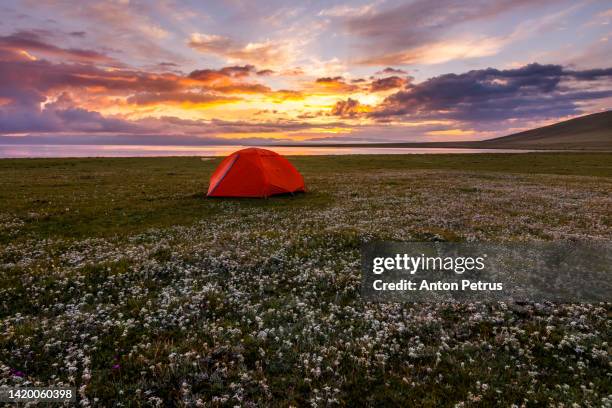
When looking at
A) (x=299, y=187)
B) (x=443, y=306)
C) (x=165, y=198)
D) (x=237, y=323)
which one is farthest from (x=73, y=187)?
(x=443, y=306)

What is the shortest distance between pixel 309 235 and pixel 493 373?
34.6ft

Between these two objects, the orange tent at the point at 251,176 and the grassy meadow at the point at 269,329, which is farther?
the orange tent at the point at 251,176

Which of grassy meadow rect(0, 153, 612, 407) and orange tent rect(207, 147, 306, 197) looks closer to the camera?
grassy meadow rect(0, 153, 612, 407)

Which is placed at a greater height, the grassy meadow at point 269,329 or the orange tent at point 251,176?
the orange tent at point 251,176

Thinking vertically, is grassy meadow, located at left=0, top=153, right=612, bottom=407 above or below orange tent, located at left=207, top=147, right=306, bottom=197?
below

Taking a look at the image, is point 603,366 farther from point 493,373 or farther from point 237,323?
point 237,323

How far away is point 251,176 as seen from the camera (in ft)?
93.6

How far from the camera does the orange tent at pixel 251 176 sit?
2820cm

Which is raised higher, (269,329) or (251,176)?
(251,176)

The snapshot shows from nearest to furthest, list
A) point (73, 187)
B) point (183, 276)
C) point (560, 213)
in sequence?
point (183, 276) < point (560, 213) < point (73, 187)

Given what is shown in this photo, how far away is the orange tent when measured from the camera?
1110 inches

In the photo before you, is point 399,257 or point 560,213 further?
point 560,213

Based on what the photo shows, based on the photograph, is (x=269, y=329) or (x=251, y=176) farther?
(x=251, y=176)

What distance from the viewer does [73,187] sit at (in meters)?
36.8
